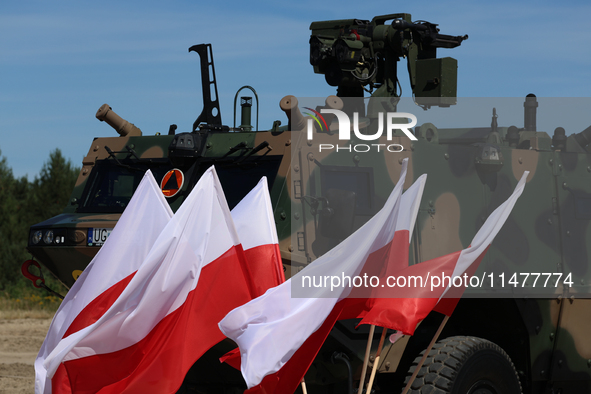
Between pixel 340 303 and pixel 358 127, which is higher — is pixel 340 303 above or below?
below

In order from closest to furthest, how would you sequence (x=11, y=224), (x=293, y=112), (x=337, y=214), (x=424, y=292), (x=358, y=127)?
(x=424, y=292)
(x=337, y=214)
(x=293, y=112)
(x=358, y=127)
(x=11, y=224)

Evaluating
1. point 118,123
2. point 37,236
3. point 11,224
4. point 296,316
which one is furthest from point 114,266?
point 11,224

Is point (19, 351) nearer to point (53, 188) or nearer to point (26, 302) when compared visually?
point (26, 302)

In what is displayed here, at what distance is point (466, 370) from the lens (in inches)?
242

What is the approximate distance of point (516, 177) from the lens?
7094 mm

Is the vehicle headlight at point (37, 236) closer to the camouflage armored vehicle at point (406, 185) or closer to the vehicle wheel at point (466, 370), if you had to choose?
the camouflage armored vehicle at point (406, 185)

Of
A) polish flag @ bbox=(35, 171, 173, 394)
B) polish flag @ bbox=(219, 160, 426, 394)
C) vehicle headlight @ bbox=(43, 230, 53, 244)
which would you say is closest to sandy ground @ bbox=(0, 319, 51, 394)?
vehicle headlight @ bbox=(43, 230, 53, 244)

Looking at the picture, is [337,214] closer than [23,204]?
Yes

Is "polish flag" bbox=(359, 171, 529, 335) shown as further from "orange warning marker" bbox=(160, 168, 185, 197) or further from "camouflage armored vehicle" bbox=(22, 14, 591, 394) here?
"orange warning marker" bbox=(160, 168, 185, 197)

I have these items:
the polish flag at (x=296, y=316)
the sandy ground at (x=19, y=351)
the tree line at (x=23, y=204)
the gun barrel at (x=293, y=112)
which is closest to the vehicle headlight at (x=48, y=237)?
the gun barrel at (x=293, y=112)

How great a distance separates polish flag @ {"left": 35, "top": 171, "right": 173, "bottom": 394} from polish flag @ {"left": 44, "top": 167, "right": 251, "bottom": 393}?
0.22 metres

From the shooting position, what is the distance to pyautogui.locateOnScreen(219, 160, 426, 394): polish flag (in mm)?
4817

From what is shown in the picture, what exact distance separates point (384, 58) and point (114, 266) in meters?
3.23

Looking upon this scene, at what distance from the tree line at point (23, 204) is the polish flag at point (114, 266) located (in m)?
17.8
